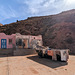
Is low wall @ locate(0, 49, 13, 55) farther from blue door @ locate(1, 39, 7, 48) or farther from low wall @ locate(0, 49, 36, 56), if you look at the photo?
blue door @ locate(1, 39, 7, 48)

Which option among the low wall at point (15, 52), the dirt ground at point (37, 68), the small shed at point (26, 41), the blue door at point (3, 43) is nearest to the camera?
the dirt ground at point (37, 68)

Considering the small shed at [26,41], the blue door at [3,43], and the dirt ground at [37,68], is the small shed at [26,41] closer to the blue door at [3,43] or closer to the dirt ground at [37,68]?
the blue door at [3,43]

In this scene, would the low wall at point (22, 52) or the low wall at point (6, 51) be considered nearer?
the low wall at point (22, 52)

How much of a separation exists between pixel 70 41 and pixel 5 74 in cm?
1964

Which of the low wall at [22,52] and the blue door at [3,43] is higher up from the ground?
the blue door at [3,43]

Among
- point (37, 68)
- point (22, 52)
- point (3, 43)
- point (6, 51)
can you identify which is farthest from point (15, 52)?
point (37, 68)

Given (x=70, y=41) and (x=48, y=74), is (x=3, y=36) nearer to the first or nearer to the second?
(x=48, y=74)

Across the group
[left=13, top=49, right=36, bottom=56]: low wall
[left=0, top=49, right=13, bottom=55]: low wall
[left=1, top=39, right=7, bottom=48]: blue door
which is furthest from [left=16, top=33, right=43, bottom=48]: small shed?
[left=1, top=39, right=7, bottom=48]: blue door

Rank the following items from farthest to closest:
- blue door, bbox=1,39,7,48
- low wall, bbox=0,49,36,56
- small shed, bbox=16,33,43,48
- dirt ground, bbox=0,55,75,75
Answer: small shed, bbox=16,33,43,48
blue door, bbox=1,39,7,48
low wall, bbox=0,49,36,56
dirt ground, bbox=0,55,75,75

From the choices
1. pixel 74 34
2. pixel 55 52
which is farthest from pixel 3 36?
pixel 74 34

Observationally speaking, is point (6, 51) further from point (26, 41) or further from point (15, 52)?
point (26, 41)

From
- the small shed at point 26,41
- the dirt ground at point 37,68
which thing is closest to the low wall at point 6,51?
the small shed at point 26,41

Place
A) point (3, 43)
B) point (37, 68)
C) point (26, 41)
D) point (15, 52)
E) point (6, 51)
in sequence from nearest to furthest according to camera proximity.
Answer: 1. point (37, 68)
2. point (15, 52)
3. point (3, 43)
4. point (6, 51)
5. point (26, 41)

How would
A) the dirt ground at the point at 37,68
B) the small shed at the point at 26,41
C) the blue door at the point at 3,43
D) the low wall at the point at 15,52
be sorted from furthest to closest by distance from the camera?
1. the small shed at the point at 26,41
2. the blue door at the point at 3,43
3. the low wall at the point at 15,52
4. the dirt ground at the point at 37,68
